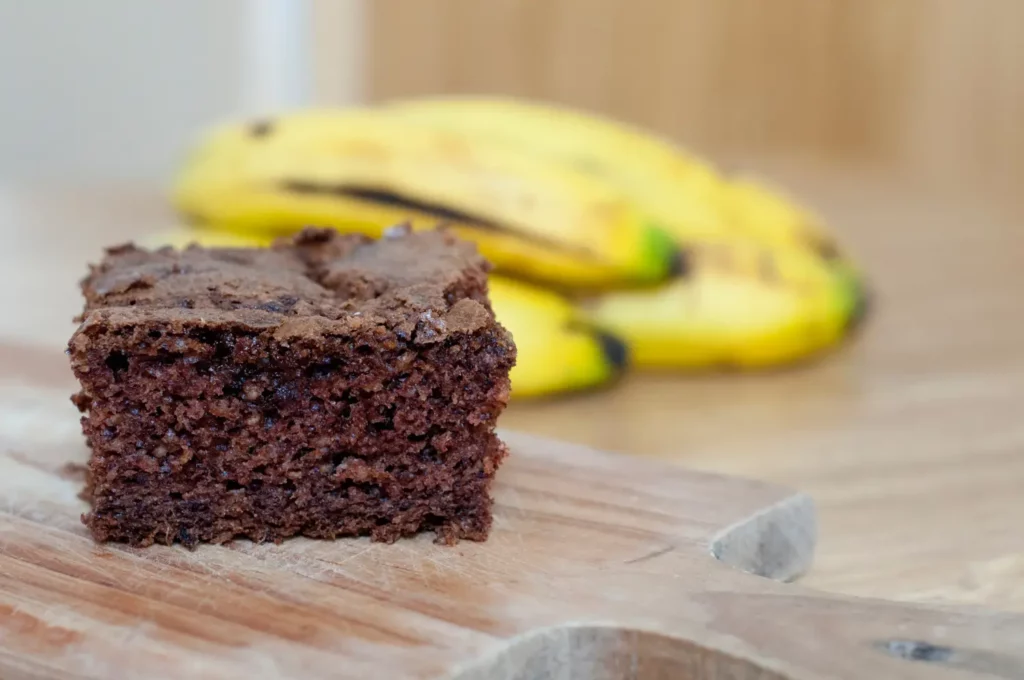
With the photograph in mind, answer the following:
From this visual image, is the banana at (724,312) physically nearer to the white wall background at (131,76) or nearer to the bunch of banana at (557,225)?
the bunch of banana at (557,225)

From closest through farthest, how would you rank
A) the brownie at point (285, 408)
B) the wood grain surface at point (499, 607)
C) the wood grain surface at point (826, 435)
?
the wood grain surface at point (499, 607), the wood grain surface at point (826, 435), the brownie at point (285, 408)

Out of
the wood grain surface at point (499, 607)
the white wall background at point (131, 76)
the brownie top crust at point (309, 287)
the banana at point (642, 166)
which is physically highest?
the white wall background at point (131, 76)

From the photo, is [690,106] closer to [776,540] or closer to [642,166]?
[642,166]

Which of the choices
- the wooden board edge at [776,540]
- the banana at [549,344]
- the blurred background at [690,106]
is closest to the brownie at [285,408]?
the wooden board edge at [776,540]

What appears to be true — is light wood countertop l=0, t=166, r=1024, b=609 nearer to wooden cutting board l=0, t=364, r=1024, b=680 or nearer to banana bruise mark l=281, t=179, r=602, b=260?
wooden cutting board l=0, t=364, r=1024, b=680

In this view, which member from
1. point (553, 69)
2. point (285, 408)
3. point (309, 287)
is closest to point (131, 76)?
point (553, 69)

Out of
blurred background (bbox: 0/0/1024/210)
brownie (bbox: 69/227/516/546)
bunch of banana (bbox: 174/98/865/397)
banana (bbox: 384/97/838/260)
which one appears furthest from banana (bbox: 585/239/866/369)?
blurred background (bbox: 0/0/1024/210)

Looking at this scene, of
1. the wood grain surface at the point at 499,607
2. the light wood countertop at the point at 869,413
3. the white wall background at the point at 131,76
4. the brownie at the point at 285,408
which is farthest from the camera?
the white wall background at the point at 131,76
